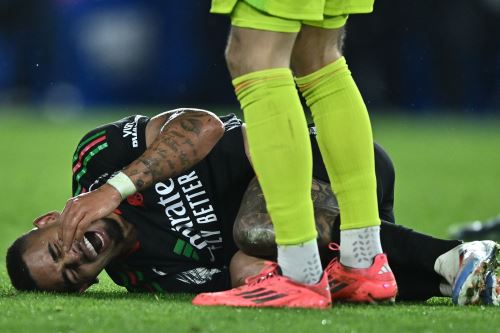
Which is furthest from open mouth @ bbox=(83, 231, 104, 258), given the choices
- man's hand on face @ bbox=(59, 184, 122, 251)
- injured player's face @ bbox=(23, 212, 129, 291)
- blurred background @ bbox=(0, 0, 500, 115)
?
blurred background @ bbox=(0, 0, 500, 115)

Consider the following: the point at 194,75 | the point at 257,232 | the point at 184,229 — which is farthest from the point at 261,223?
the point at 194,75

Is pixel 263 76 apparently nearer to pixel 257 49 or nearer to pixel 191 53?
pixel 257 49

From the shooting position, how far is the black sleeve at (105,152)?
388cm

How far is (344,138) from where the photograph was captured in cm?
323

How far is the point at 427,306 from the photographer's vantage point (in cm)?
335

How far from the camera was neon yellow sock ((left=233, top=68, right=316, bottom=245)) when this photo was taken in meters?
3.00

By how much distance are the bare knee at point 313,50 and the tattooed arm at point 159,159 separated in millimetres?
574

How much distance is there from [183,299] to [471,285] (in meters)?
0.86

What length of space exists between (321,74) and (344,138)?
0.20 metres

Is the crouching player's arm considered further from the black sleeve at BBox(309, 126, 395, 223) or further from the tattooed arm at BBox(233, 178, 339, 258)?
the black sleeve at BBox(309, 126, 395, 223)

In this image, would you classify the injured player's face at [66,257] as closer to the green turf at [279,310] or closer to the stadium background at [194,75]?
the green turf at [279,310]

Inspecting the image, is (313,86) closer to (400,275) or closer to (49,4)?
(400,275)

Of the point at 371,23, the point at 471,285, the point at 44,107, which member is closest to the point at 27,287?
the point at 471,285

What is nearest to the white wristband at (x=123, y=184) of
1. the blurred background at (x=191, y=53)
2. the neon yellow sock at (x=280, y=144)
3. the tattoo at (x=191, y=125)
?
the tattoo at (x=191, y=125)
